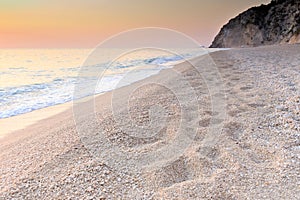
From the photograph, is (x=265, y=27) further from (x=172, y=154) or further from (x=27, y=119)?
(x=172, y=154)

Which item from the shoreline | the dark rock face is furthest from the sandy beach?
the dark rock face

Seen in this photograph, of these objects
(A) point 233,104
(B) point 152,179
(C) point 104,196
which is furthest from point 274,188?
(A) point 233,104

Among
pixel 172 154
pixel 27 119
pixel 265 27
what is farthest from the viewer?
pixel 265 27

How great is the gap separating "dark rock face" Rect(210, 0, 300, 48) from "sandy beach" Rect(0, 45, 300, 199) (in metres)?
27.1

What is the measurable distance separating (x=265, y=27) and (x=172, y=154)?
48.3 m

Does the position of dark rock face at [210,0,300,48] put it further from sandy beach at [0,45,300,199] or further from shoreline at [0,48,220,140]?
sandy beach at [0,45,300,199]

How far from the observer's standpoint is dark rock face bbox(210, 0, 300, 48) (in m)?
30.9

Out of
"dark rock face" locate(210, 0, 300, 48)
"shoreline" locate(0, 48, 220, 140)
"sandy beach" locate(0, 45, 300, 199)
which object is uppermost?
"dark rock face" locate(210, 0, 300, 48)

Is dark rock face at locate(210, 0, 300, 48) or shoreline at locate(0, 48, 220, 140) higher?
dark rock face at locate(210, 0, 300, 48)

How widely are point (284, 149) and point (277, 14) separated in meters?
44.5

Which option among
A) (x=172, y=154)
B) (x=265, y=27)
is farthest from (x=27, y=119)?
(x=265, y=27)

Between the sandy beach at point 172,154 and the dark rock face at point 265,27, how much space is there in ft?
88.9

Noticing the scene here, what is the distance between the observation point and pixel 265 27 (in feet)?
146

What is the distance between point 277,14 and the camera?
4016 centimetres
